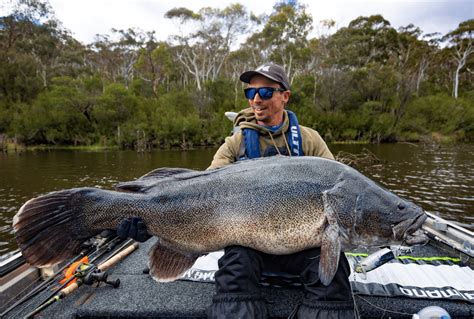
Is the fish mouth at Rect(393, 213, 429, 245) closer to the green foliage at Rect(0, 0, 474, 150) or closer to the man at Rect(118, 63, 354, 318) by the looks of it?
the man at Rect(118, 63, 354, 318)

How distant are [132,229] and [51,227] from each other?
22.8 inches

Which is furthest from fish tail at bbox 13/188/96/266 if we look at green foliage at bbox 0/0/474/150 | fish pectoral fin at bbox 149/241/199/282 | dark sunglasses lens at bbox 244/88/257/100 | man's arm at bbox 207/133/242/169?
green foliage at bbox 0/0/474/150

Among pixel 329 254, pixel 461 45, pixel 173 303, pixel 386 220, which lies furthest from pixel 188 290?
pixel 461 45

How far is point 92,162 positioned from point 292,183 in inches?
972

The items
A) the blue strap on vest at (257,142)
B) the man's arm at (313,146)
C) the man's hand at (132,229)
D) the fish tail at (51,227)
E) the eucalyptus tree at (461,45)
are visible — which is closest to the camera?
the fish tail at (51,227)

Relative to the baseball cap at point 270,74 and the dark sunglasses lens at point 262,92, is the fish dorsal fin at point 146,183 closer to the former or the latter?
the dark sunglasses lens at point 262,92

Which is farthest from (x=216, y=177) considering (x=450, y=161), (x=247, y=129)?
(x=450, y=161)

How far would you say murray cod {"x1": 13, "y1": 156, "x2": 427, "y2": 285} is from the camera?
2.22 m

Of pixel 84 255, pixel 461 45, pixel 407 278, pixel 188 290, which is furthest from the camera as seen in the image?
pixel 461 45

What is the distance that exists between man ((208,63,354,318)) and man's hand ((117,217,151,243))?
0.68m

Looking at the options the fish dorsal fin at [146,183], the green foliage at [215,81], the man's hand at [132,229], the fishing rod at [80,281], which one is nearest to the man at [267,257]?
the man's hand at [132,229]

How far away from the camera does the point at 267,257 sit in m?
2.71

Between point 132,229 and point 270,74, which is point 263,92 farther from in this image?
point 132,229

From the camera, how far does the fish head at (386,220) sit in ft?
7.19
